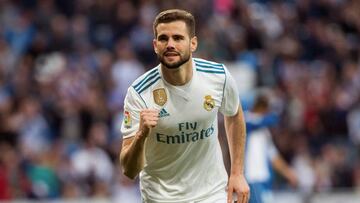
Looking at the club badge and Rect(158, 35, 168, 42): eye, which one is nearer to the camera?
Rect(158, 35, 168, 42): eye

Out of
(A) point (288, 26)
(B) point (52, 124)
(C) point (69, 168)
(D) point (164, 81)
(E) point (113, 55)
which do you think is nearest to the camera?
(D) point (164, 81)

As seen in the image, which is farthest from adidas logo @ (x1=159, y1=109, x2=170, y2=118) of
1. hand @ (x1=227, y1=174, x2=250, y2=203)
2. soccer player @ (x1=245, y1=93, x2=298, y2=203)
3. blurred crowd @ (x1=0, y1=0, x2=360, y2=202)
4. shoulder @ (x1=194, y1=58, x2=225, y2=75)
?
blurred crowd @ (x1=0, y1=0, x2=360, y2=202)

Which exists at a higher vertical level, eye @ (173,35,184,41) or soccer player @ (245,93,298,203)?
eye @ (173,35,184,41)

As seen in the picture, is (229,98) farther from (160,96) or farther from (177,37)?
(177,37)

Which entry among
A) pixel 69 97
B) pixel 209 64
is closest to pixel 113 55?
pixel 69 97

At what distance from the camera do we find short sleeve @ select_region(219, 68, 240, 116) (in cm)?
795

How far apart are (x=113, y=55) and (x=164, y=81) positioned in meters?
10.4

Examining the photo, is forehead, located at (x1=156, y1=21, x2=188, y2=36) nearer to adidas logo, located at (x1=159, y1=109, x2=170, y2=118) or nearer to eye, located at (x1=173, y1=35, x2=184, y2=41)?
eye, located at (x1=173, y1=35, x2=184, y2=41)

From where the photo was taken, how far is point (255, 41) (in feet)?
61.9

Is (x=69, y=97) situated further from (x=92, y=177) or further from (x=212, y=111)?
(x=212, y=111)

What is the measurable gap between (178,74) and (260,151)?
5.10m

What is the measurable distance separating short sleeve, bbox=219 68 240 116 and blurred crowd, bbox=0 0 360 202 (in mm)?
7261

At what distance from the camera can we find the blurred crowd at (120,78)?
15648 mm

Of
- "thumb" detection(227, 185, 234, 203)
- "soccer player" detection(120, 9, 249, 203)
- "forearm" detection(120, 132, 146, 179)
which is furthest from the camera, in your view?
"thumb" detection(227, 185, 234, 203)
